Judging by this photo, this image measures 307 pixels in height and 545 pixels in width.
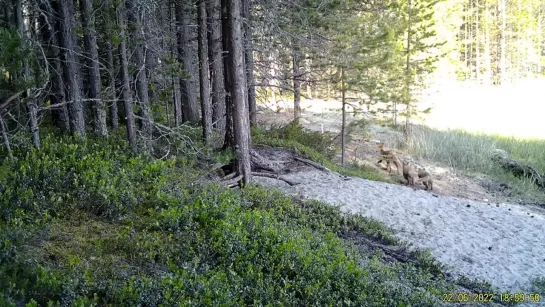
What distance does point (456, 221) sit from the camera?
10219 millimetres

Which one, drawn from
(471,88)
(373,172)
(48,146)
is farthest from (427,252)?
(471,88)

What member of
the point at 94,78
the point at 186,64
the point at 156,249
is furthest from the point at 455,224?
the point at 186,64

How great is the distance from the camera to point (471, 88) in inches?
1547

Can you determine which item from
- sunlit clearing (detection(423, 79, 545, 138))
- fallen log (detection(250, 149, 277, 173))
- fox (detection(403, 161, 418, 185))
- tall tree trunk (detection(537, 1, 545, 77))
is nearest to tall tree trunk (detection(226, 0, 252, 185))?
fallen log (detection(250, 149, 277, 173))

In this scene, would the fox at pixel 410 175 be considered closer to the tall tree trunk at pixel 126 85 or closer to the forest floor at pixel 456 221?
the forest floor at pixel 456 221

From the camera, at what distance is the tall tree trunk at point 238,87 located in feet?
31.0

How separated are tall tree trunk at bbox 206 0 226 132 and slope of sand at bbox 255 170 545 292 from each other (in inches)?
130

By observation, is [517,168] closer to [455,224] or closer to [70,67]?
[455,224]

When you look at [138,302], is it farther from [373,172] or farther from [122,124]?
[373,172]

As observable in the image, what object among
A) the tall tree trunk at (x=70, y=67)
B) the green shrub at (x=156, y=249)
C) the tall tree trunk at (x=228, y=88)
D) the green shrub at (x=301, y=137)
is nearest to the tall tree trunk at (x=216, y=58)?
the tall tree trunk at (x=228, y=88)

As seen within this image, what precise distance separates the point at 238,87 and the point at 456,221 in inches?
209

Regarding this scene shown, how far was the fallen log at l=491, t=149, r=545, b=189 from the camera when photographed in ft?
53.1

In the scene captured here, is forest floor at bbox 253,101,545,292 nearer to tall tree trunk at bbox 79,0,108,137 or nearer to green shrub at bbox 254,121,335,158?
green shrub at bbox 254,121,335,158

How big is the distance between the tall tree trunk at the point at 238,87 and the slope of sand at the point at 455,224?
4.15 feet
